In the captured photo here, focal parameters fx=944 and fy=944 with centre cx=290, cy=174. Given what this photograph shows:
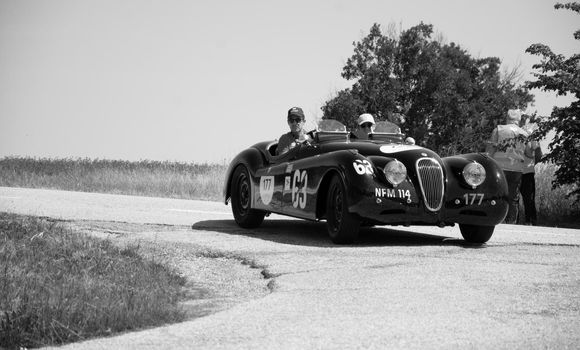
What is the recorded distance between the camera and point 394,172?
32.0 feet

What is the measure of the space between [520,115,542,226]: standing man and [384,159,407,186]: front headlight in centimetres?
597

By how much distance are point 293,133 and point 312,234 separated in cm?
137

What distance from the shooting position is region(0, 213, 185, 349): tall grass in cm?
555

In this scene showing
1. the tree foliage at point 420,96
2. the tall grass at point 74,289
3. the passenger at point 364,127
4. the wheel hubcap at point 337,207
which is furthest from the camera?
the tree foliage at point 420,96

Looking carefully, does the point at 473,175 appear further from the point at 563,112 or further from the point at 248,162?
the point at 563,112

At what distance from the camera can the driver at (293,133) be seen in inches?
468

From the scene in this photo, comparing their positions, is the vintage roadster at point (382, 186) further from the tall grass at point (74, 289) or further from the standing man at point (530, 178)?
the standing man at point (530, 178)

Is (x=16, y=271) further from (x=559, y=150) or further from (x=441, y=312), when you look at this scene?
(x=559, y=150)

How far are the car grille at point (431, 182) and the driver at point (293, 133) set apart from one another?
2210 mm

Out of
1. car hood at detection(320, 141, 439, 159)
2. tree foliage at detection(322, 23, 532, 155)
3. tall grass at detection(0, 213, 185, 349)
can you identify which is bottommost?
tall grass at detection(0, 213, 185, 349)

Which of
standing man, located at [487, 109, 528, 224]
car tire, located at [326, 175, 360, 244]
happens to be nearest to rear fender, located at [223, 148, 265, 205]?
car tire, located at [326, 175, 360, 244]

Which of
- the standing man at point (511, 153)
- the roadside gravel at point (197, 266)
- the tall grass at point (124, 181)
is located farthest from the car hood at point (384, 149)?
the tall grass at point (124, 181)

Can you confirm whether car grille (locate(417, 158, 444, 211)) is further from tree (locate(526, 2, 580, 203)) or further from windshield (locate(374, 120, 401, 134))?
tree (locate(526, 2, 580, 203))

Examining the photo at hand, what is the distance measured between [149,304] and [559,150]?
1135 centimetres
